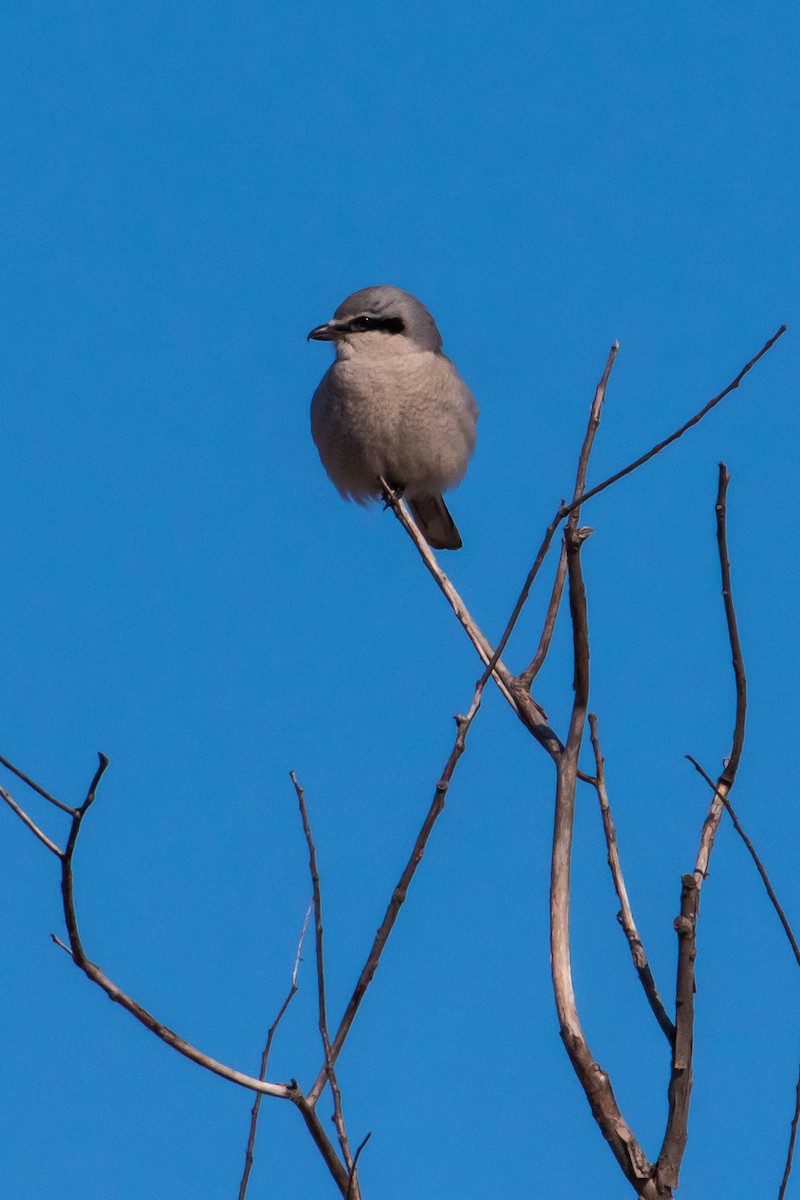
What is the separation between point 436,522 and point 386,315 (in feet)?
4.34

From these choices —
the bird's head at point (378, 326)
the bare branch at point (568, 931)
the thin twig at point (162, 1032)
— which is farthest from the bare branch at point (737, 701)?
the bird's head at point (378, 326)

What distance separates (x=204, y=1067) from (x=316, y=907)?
325 mm

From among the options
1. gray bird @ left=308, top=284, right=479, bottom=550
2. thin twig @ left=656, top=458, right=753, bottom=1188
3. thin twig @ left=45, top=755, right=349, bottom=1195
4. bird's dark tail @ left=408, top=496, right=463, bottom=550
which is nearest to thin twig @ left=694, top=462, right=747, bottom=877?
thin twig @ left=656, top=458, right=753, bottom=1188

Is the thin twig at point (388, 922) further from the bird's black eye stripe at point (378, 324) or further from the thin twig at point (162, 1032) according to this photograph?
the bird's black eye stripe at point (378, 324)

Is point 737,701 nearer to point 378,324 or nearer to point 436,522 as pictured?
point 378,324

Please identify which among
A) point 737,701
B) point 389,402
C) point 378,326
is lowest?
point 737,701

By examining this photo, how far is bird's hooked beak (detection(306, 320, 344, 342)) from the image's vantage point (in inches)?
253

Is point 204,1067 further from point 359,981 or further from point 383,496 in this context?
point 383,496

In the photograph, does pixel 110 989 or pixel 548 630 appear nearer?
pixel 110 989

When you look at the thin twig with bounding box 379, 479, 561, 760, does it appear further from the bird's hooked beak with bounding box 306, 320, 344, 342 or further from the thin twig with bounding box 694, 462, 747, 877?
the bird's hooked beak with bounding box 306, 320, 344, 342

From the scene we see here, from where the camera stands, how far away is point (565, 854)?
283 cm

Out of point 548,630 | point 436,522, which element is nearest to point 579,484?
point 548,630

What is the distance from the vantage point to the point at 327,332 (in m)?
6.43

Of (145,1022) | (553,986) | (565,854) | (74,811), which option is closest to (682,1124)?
(553,986)
